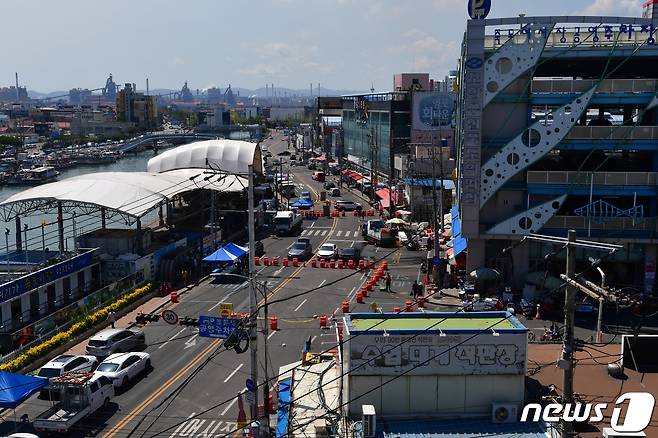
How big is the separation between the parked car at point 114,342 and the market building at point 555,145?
717 inches

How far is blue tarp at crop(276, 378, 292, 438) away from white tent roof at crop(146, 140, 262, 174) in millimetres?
40827

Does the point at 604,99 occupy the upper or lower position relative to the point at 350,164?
upper

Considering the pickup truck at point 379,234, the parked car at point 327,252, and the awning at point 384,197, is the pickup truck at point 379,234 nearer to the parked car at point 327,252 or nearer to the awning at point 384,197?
the parked car at point 327,252

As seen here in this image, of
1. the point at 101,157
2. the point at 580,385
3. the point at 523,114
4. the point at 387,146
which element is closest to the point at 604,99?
the point at 523,114

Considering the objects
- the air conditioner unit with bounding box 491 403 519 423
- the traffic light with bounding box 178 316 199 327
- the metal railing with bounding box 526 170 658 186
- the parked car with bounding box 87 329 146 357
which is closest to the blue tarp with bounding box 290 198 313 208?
the metal railing with bounding box 526 170 658 186

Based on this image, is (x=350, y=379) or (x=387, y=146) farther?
(x=387, y=146)

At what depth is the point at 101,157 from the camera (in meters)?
154

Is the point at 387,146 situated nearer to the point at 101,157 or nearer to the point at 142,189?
the point at 142,189

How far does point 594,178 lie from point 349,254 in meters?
16.7

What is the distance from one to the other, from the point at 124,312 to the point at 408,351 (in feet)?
69.5

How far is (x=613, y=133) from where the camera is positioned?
36.2 meters

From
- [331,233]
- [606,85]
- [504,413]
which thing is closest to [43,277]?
[504,413]

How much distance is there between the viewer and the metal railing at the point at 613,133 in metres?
35.8

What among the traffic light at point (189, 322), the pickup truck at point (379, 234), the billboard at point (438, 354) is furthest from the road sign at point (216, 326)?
the pickup truck at point (379, 234)
